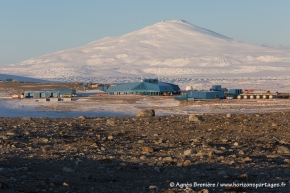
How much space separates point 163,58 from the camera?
144375 mm

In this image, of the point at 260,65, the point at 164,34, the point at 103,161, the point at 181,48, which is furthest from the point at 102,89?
the point at 164,34

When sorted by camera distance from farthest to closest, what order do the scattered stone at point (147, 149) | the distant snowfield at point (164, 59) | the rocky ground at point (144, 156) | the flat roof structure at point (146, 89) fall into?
the distant snowfield at point (164, 59)
the flat roof structure at point (146, 89)
the scattered stone at point (147, 149)
the rocky ground at point (144, 156)

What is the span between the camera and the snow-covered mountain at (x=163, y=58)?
4978 inches

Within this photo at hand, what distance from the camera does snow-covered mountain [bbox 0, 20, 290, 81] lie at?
126438mm

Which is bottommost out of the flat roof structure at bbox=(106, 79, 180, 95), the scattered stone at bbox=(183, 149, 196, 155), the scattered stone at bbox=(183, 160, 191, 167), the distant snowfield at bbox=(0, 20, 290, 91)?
the scattered stone at bbox=(183, 160, 191, 167)

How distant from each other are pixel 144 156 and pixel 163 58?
13674 centimetres

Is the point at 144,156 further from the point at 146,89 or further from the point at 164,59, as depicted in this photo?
the point at 164,59

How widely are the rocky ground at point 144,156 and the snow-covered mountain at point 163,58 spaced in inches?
4017

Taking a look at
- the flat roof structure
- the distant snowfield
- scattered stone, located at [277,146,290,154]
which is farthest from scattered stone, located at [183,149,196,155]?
the distant snowfield

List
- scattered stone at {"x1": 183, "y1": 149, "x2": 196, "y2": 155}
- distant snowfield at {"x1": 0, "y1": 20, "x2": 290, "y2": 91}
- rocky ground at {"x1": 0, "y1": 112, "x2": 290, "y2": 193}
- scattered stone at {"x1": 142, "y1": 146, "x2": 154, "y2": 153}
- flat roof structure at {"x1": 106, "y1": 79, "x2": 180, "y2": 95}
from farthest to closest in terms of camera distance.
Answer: distant snowfield at {"x1": 0, "y1": 20, "x2": 290, "y2": 91}, flat roof structure at {"x1": 106, "y1": 79, "x2": 180, "y2": 95}, scattered stone at {"x1": 142, "y1": 146, "x2": 154, "y2": 153}, scattered stone at {"x1": 183, "y1": 149, "x2": 196, "y2": 155}, rocky ground at {"x1": 0, "y1": 112, "x2": 290, "y2": 193}

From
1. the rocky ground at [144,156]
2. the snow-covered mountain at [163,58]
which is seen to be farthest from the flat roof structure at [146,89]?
the snow-covered mountain at [163,58]

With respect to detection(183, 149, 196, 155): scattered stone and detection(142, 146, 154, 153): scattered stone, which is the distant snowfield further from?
detection(183, 149, 196, 155): scattered stone

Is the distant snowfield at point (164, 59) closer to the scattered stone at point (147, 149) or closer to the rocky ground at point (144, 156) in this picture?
the rocky ground at point (144, 156)

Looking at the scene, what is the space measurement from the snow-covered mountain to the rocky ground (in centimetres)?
10203
